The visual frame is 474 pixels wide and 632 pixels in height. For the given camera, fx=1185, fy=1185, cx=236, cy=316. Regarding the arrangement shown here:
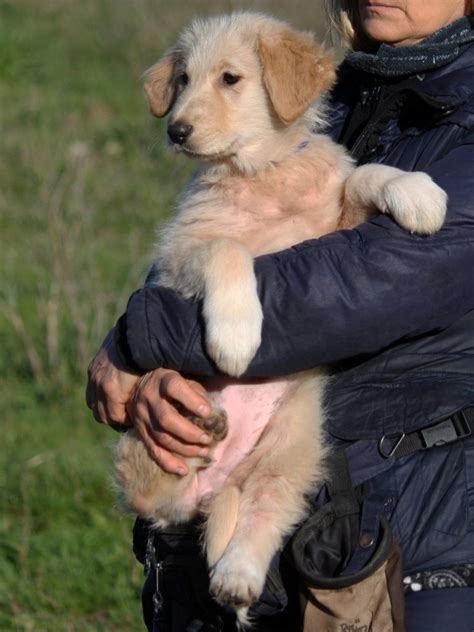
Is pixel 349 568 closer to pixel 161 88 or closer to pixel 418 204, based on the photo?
pixel 418 204

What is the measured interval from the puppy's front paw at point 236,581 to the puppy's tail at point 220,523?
0.05 metres

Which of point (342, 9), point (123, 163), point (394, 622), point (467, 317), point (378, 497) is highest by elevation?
point (342, 9)

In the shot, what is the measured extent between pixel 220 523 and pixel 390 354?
587 millimetres

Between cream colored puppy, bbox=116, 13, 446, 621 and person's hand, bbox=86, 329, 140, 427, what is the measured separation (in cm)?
9

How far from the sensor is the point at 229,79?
3596 mm

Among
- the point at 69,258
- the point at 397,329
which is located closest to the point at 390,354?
the point at 397,329

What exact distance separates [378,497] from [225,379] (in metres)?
0.55

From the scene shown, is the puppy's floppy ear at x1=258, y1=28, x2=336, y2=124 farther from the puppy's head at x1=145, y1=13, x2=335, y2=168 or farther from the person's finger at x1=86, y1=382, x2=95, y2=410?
the person's finger at x1=86, y1=382, x2=95, y2=410

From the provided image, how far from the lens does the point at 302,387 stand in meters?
3.05

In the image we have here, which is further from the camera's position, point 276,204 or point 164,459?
point 276,204

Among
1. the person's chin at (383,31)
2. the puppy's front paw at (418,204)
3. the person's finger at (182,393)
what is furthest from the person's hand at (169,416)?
the person's chin at (383,31)

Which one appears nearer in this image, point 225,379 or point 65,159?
point 225,379

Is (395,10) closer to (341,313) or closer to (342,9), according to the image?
(342,9)

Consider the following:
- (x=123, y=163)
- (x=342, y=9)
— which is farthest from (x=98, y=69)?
(x=342, y=9)
